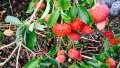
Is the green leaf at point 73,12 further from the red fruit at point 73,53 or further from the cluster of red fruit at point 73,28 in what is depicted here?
the red fruit at point 73,53

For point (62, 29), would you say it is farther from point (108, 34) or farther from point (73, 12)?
point (108, 34)

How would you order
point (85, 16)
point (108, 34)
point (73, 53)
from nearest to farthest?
point (85, 16), point (73, 53), point (108, 34)

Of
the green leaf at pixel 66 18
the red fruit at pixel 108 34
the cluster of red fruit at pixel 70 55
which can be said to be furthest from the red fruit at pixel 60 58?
the green leaf at pixel 66 18

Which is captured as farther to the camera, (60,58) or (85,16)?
(60,58)

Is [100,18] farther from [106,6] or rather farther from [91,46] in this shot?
[91,46]

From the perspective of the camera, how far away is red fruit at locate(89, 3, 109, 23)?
3.69 feet

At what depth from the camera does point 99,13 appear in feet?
3.66

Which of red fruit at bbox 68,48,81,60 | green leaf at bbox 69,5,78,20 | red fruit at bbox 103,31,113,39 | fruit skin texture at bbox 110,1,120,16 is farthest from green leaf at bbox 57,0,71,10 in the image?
red fruit at bbox 103,31,113,39

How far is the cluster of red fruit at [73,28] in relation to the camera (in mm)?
1117

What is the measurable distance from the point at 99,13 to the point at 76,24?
0.27ft

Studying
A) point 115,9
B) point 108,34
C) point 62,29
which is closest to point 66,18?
point 62,29

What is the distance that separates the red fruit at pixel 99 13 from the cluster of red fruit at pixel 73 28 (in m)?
0.04

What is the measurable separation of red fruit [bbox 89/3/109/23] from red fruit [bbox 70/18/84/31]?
0.04 m

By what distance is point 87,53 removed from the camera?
273 centimetres
